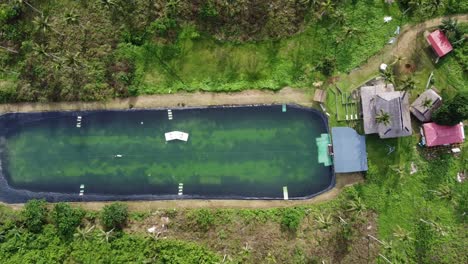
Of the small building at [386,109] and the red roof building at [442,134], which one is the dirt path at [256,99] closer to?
the small building at [386,109]

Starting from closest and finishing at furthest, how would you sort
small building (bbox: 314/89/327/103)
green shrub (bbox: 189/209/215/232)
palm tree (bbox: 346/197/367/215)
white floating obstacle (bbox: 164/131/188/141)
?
palm tree (bbox: 346/197/367/215)
green shrub (bbox: 189/209/215/232)
small building (bbox: 314/89/327/103)
white floating obstacle (bbox: 164/131/188/141)

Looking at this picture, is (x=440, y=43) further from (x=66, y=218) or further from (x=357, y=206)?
(x=66, y=218)

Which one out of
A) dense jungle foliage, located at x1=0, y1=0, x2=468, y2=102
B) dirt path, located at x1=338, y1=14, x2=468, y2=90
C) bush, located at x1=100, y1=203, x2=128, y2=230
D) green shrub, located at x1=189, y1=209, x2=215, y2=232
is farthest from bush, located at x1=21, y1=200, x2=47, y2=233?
dirt path, located at x1=338, y1=14, x2=468, y2=90

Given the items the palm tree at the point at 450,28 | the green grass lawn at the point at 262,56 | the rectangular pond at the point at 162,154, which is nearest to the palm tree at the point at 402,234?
the rectangular pond at the point at 162,154

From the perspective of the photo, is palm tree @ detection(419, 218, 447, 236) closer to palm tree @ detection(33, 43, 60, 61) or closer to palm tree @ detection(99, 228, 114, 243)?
palm tree @ detection(99, 228, 114, 243)

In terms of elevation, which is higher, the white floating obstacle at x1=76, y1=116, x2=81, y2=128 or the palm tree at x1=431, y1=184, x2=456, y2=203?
the white floating obstacle at x1=76, y1=116, x2=81, y2=128
